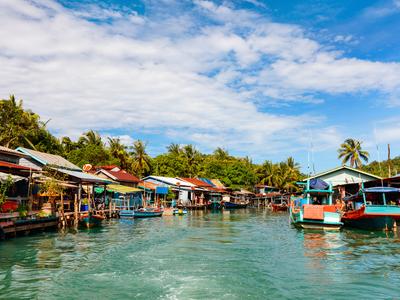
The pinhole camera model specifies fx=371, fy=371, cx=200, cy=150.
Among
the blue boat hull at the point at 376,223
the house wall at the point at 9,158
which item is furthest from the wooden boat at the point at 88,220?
the blue boat hull at the point at 376,223

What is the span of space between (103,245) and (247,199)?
70253 mm

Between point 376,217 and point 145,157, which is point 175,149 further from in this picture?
point 376,217

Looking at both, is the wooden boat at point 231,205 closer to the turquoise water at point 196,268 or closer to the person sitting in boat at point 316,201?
the person sitting in boat at point 316,201

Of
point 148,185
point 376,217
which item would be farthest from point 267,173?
point 376,217

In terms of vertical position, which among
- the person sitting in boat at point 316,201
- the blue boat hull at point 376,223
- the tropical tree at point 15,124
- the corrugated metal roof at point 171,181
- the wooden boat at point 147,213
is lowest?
the blue boat hull at point 376,223

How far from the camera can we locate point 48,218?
84.2 feet

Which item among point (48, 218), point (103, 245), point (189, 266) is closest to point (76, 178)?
point (48, 218)

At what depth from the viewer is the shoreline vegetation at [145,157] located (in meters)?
48.9

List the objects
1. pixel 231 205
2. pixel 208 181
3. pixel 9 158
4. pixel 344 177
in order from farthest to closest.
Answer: pixel 208 181, pixel 231 205, pixel 344 177, pixel 9 158

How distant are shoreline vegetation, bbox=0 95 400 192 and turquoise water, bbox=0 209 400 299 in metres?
18.2

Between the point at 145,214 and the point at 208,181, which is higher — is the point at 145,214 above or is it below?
below

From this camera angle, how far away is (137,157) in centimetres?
6819

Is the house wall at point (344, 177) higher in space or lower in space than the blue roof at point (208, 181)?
lower

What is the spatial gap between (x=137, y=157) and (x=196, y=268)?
5516 cm
